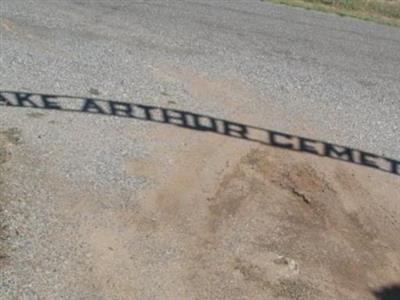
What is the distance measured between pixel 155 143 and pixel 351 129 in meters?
4.50

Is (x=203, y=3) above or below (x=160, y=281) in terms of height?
below

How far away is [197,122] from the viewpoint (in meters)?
13.7

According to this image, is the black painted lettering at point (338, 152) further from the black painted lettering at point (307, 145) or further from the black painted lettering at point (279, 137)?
the black painted lettering at point (279, 137)

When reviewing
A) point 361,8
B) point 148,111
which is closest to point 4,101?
point 148,111

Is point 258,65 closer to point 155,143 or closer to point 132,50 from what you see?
point 132,50

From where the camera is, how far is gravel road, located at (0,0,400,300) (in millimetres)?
9320

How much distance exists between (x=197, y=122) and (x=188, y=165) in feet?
6.27

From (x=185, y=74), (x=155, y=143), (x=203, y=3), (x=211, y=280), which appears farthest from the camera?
(x=203, y=3)

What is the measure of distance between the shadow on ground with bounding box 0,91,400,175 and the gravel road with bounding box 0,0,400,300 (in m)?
0.05

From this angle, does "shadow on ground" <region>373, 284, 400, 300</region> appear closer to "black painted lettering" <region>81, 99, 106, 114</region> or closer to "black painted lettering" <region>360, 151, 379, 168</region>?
"black painted lettering" <region>360, 151, 379, 168</region>

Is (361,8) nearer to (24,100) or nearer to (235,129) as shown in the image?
(235,129)

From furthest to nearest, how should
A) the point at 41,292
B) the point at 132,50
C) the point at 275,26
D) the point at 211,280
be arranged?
the point at 275,26
the point at 132,50
the point at 211,280
the point at 41,292

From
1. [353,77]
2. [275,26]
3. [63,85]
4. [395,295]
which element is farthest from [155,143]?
[275,26]

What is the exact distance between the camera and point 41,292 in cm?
853
